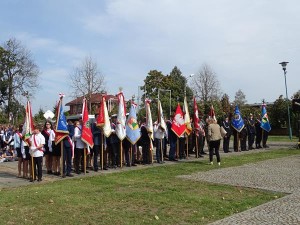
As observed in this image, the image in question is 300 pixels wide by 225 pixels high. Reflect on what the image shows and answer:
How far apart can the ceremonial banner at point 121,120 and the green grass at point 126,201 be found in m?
3.04

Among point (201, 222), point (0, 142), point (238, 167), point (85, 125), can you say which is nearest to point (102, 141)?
point (85, 125)

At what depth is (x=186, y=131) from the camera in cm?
1762

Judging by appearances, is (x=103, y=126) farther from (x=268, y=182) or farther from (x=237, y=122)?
(x=237, y=122)

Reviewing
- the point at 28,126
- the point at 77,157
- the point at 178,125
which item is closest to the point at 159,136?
the point at 178,125

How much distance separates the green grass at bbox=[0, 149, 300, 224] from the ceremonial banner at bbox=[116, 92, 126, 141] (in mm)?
3044

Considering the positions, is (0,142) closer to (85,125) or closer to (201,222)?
(85,125)

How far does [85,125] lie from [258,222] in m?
8.35

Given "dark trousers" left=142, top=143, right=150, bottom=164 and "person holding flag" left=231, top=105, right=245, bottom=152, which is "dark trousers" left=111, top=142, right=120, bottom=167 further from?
"person holding flag" left=231, top=105, right=245, bottom=152

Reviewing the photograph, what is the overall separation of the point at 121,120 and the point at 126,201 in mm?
6773

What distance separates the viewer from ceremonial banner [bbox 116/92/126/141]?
48.7ft

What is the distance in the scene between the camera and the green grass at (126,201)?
719cm

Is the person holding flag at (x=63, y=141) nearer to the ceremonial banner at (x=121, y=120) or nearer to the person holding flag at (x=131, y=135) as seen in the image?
the ceremonial banner at (x=121, y=120)

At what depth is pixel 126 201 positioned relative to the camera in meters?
8.60

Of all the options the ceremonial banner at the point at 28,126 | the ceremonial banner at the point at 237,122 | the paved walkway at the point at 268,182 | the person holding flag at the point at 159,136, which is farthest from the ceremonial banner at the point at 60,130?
the ceremonial banner at the point at 237,122
